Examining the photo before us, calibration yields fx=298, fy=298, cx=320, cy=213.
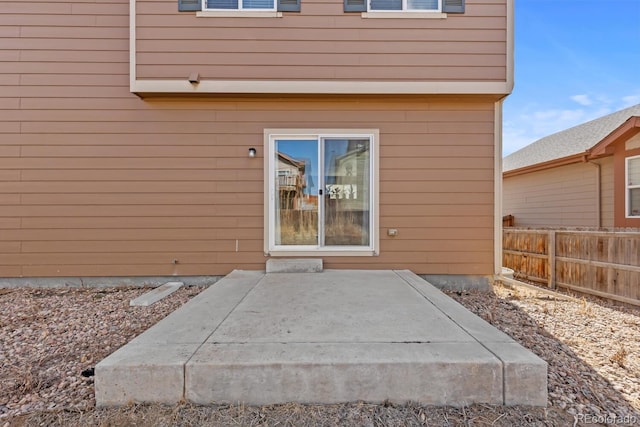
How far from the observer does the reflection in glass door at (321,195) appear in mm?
4402

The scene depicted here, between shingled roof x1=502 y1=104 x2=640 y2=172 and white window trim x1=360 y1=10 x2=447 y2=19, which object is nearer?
white window trim x1=360 y1=10 x2=447 y2=19

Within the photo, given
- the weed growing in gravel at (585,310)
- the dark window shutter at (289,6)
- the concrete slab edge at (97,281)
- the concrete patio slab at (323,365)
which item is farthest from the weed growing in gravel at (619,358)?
the dark window shutter at (289,6)

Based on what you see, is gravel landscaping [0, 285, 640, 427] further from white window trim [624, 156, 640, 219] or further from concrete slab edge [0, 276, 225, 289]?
white window trim [624, 156, 640, 219]

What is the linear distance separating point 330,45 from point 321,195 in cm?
210

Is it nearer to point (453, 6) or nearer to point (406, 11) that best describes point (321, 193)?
point (406, 11)

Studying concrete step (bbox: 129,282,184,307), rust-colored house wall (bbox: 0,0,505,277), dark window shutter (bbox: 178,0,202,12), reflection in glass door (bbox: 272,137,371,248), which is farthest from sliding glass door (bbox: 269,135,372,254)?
dark window shutter (bbox: 178,0,202,12)

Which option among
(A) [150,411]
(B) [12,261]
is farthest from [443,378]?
(B) [12,261]

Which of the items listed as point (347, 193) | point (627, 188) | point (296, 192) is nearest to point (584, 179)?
point (627, 188)

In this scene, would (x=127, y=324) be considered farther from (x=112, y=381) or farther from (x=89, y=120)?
(x=89, y=120)

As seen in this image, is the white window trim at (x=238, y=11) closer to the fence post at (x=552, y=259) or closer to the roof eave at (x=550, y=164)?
the fence post at (x=552, y=259)

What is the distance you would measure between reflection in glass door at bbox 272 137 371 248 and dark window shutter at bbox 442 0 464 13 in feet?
6.98

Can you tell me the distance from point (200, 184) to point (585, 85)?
21993mm

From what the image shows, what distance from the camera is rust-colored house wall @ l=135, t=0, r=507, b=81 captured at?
4.13 metres

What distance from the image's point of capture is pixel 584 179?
8.05 m
